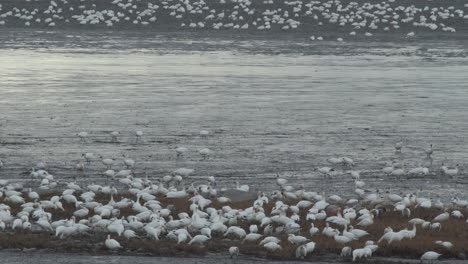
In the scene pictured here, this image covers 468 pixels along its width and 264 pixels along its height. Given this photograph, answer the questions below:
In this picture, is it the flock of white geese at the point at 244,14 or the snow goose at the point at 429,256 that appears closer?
the snow goose at the point at 429,256

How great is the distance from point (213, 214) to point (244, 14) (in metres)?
60.2

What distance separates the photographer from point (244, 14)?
8125 cm

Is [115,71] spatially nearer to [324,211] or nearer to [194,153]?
[194,153]

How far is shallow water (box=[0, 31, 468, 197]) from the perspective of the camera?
1188 inches

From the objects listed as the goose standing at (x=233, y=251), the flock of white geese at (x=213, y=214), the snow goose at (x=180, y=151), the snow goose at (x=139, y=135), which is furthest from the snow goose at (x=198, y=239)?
the snow goose at (x=139, y=135)

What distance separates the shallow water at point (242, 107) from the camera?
99.0 feet

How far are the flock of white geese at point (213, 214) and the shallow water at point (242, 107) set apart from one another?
1918 mm

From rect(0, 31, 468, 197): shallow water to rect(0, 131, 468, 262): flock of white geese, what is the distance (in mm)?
1918

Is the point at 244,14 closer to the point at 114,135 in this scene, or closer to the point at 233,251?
the point at 114,135

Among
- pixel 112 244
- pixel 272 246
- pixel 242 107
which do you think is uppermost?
pixel 272 246

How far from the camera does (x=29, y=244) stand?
66.3 feet

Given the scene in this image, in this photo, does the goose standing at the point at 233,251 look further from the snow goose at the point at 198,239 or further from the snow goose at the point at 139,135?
the snow goose at the point at 139,135

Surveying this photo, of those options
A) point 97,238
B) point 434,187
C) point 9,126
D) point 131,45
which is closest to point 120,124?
point 9,126

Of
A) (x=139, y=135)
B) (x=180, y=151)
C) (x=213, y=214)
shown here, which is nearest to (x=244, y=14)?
(x=139, y=135)
